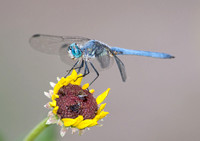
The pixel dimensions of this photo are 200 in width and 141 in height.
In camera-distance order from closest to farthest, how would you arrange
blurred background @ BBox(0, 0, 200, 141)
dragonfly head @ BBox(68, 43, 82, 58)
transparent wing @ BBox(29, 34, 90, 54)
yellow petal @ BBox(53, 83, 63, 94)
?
1. yellow petal @ BBox(53, 83, 63, 94)
2. dragonfly head @ BBox(68, 43, 82, 58)
3. transparent wing @ BBox(29, 34, 90, 54)
4. blurred background @ BBox(0, 0, 200, 141)

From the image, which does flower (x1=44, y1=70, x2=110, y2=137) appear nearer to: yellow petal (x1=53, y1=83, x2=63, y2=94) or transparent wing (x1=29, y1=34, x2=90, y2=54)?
yellow petal (x1=53, y1=83, x2=63, y2=94)

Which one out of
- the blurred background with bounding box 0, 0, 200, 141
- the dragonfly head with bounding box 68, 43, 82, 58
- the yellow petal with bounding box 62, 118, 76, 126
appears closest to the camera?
the yellow petal with bounding box 62, 118, 76, 126

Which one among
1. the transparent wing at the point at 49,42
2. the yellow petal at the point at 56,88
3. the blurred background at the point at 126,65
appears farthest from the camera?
the blurred background at the point at 126,65

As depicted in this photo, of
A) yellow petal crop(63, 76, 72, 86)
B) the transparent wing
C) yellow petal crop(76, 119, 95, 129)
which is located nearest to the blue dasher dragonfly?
the transparent wing

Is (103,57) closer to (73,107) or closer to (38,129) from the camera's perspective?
(73,107)

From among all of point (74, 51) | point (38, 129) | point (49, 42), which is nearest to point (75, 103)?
point (38, 129)

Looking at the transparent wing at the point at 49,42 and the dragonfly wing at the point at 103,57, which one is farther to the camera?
the transparent wing at the point at 49,42

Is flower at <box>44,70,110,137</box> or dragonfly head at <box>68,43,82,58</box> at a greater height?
dragonfly head at <box>68,43,82,58</box>

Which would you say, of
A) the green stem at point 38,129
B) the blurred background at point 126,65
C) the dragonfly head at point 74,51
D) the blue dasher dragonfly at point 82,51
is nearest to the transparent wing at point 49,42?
the blue dasher dragonfly at point 82,51

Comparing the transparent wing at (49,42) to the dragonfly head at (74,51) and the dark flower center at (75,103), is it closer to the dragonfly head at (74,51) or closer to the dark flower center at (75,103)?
the dragonfly head at (74,51)
